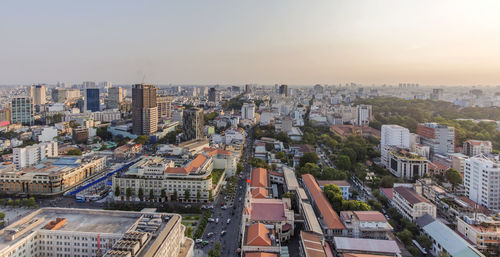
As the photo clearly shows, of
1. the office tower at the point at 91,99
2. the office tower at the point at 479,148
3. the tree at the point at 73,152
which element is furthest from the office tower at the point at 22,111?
the office tower at the point at 479,148

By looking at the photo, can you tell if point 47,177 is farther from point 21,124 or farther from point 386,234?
point 21,124

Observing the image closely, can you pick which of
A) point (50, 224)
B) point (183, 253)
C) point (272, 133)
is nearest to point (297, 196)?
point (183, 253)

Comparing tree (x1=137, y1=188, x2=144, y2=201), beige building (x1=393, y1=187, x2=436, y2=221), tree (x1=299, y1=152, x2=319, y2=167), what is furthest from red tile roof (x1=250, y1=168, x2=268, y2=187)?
beige building (x1=393, y1=187, x2=436, y2=221)

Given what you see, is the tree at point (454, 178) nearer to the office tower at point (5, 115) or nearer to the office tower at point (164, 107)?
the office tower at point (164, 107)

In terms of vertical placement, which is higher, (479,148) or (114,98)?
(114,98)

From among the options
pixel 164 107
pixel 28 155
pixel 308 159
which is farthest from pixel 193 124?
pixel 164 107

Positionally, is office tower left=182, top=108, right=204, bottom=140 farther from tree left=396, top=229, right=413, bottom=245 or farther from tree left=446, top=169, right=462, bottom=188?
tree left=396, top=229, right=413, bottom=245

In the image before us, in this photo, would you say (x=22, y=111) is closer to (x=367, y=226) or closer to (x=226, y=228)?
(x=226, y=228)
